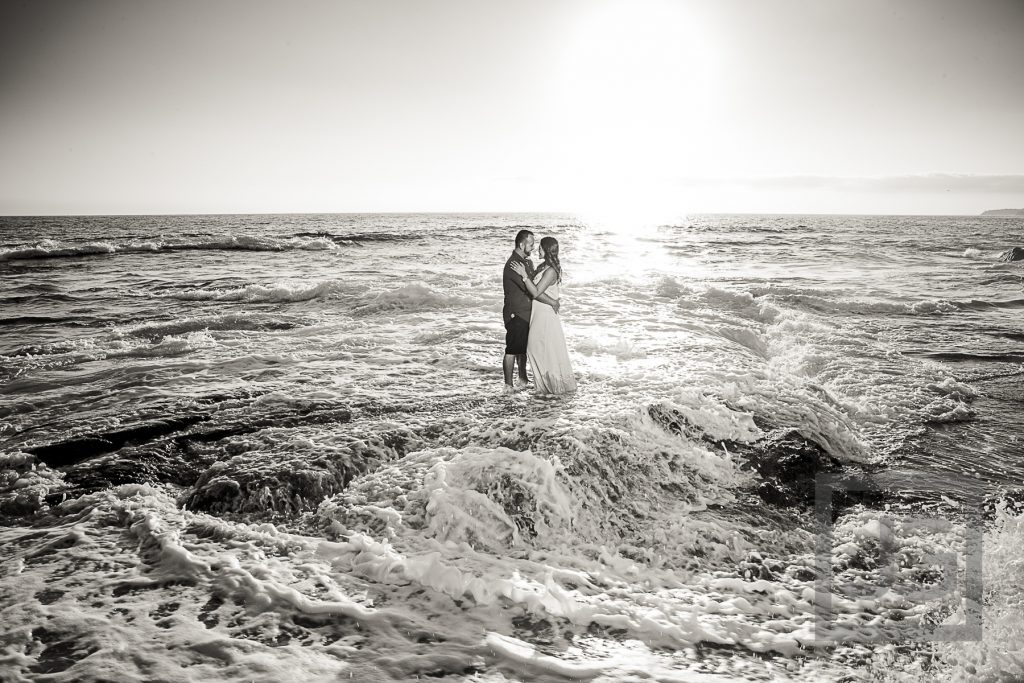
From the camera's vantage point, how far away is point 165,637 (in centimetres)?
285

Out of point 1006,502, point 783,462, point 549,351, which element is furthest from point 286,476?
point 1006,502

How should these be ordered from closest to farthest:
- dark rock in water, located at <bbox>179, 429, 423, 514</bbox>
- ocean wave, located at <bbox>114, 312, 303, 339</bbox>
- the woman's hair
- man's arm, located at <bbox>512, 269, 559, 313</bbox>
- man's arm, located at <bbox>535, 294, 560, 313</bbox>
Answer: dark rock in water, located at <bbox>179, 429, 423, 514</bbox>
the woman's hair
man's arm, located at <bbox>512, 269, 559, 313</bbox>
man's arm, located at <bbox>535, 294, 560, 313</bbox>
ocean wave, located at <bbox>114, 312, 303, 339</bbox>

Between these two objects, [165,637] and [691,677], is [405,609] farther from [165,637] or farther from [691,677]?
[691,677]

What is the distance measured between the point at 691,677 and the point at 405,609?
1.63 m

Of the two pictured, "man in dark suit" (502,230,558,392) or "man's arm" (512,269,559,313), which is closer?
"man's arm" (512,269,559,313)

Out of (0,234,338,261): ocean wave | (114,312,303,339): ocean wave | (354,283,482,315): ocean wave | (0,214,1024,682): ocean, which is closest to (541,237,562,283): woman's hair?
(0,214,1024,682): ocean

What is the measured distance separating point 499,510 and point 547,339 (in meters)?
3.16

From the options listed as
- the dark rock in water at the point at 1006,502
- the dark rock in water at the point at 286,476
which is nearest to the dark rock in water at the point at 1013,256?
the dark rock in water at the point at 1006,502

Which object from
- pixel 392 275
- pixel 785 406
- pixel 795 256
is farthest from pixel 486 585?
pixel 795 256

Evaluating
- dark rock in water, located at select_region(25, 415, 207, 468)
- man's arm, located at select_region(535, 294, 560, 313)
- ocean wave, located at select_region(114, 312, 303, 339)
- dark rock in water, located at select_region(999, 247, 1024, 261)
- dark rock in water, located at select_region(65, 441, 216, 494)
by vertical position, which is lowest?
dark rock in water, located at select_region(65, 441, 216, 494)

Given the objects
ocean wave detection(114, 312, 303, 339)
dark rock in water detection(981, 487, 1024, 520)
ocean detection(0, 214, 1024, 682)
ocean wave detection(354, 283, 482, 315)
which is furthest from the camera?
ocean wave detection(354, 283, 482, 315)

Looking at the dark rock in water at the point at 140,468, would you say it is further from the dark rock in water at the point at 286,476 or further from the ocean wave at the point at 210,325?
the ocean wave at the point at 210,325

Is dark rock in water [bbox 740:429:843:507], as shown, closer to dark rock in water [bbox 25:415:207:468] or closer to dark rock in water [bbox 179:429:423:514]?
dark rock in water [bbox 179:429:423:514]

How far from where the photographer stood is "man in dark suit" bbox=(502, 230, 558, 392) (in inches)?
281
